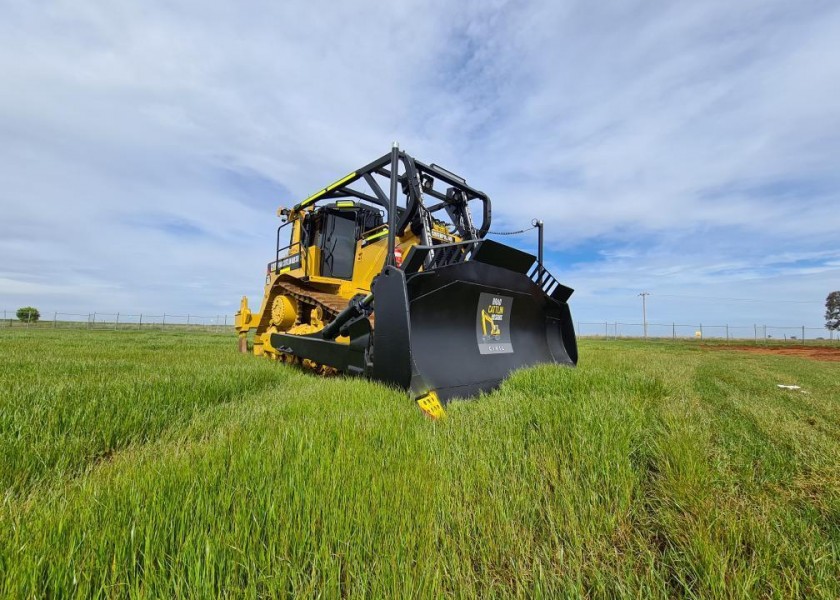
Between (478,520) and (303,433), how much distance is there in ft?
3.65

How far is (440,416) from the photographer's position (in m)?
2.94

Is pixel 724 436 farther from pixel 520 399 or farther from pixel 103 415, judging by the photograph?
pixel 103 415

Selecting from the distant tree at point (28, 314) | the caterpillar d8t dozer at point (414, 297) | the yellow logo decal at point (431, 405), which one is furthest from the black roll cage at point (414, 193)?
the distant tree at point (28, 314)

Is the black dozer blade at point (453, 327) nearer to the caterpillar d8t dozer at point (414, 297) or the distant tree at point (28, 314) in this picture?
the caterpillar d8t dozer at point (414, 297)

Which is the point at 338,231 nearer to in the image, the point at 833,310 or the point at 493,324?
the point at 493,324

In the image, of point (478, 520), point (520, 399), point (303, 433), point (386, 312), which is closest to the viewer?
point (478, 520)

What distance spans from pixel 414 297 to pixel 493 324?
1.32 meters

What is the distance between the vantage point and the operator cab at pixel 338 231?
6922mm

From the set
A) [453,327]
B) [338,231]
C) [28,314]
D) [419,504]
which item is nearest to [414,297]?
[453,327]

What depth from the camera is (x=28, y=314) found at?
4844 cm

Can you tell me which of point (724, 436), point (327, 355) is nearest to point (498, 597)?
point (724, 436)

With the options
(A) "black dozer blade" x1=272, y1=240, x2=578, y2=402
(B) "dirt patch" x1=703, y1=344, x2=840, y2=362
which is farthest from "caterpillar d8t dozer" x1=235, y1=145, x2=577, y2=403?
(B) "dirt patch" x1=703, y1=344, x2=840, y2=362

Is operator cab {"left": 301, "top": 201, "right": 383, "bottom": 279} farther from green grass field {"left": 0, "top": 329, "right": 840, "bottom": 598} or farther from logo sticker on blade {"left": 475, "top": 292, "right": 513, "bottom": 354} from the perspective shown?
green grass field {"left": 0, "top": 329, "right": 840, "bottom": 598}

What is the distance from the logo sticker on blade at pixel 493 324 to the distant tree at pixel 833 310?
71.9 m
